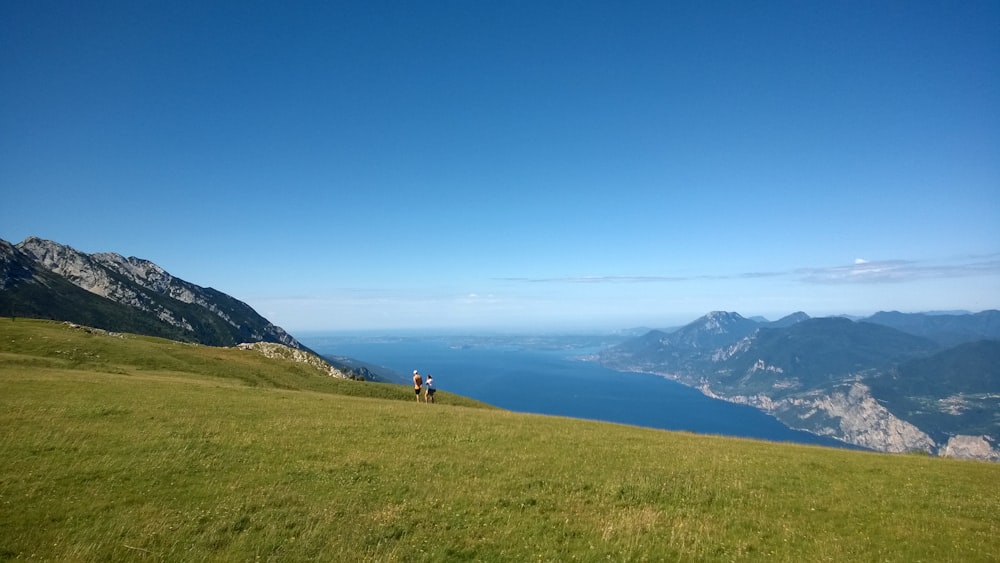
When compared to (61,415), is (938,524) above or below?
below

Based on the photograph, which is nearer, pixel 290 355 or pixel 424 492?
pixel 424 492

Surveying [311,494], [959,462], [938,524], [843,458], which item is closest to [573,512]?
[311,494]

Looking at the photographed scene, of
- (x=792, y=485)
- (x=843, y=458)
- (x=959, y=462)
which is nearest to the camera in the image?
(x=792, y=485)

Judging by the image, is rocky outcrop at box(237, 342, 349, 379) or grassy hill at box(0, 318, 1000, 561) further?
rocky outcrop at box(237, 342, 349, 379)

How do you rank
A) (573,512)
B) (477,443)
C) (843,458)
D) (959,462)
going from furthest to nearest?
(959,462) → (843,458) → (477,443) → (573,512)

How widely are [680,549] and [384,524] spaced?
8480 mm

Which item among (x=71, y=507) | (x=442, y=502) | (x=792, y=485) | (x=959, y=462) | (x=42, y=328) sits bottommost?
(x=959, y=462)

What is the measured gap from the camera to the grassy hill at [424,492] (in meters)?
11.9

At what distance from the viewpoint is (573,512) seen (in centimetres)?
1480

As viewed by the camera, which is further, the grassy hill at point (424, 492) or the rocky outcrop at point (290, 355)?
the rocky outcrop at point (290, 355)

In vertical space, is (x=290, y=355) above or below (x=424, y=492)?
above

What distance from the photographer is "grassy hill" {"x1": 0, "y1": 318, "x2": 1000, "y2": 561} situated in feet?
39.0

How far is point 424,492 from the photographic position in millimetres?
15836

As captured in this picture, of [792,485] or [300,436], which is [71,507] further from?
[792,485]
